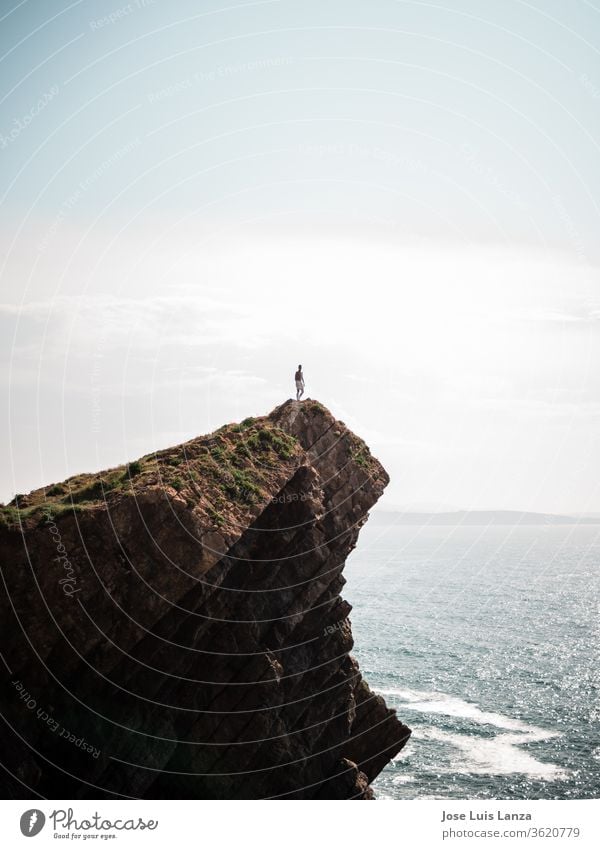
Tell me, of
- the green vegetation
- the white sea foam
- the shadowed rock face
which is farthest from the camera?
the white sea foam

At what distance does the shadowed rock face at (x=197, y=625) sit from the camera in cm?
3478

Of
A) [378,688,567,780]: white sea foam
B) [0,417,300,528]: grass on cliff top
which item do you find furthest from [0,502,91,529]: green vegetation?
[378,688,567,780]: white sea foam

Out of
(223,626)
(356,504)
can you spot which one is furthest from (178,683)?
(356,504)

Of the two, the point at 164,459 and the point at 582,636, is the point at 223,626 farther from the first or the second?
the point at 582,636

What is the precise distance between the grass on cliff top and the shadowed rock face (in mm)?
115

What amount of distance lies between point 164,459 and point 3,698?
1338cm

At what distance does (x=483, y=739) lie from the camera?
241 feet

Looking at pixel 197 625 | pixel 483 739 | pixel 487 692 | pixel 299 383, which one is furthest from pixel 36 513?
pixel 487 692

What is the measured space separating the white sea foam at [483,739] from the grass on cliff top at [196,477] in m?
36.5

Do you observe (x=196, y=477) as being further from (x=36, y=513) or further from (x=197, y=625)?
(x=36, y=513)

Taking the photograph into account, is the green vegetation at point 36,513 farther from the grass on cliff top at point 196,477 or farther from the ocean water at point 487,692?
the ocean water at point 487,692

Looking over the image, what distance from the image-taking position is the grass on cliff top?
36.5 metres

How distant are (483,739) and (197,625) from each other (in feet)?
148

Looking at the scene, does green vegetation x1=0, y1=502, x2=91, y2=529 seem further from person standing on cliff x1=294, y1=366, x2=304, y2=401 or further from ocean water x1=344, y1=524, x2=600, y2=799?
ocean water x1=344, y1=524, x2=600, y2=799
